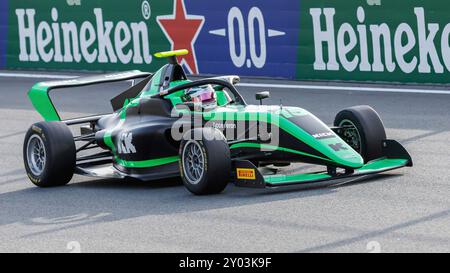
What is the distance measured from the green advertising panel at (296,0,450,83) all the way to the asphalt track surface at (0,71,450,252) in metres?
4.88

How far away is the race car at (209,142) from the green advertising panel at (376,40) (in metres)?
6.38

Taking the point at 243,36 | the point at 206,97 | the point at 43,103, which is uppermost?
the point at 243,36

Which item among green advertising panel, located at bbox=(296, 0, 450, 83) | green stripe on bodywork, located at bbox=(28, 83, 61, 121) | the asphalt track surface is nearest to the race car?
the asphalt track surface

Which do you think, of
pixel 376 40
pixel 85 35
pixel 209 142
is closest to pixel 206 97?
pixel 209 142

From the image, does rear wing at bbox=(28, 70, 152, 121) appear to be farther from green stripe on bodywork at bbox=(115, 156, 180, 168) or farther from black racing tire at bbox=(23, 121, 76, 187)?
green stripe on bodywork at bbox=(115, 156, 180, 168)

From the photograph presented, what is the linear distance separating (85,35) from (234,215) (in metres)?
12.2

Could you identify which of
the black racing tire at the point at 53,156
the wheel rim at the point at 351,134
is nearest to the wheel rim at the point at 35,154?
the black racing tire at the point at 53,156

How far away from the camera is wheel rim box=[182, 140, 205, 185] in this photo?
378 inches

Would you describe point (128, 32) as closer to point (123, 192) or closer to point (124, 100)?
point (124, 100)

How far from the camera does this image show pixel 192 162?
9.67 meters

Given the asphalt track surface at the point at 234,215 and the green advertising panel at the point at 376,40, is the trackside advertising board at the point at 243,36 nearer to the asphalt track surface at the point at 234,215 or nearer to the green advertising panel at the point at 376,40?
the green advertising panel at the point at 376,40

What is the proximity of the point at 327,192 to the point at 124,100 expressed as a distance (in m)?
3.07

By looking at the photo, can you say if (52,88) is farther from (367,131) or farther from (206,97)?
(367,131)

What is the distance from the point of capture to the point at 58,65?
21.0 metres
